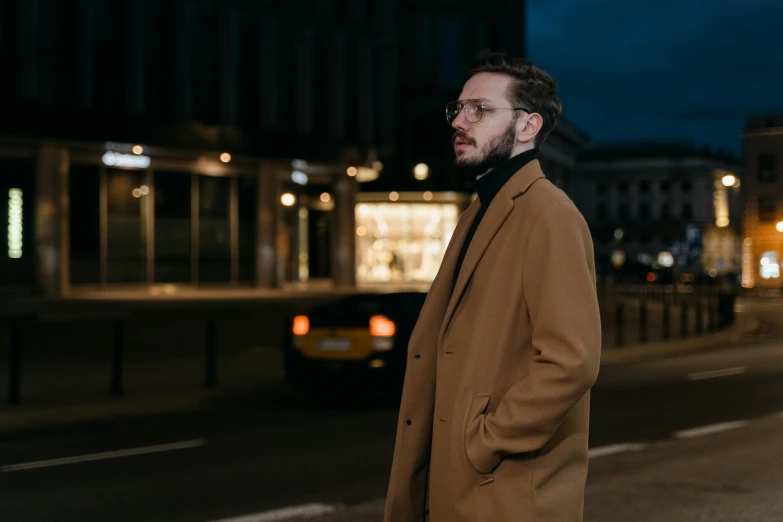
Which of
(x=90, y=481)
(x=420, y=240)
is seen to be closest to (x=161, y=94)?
(x=420, y=240)

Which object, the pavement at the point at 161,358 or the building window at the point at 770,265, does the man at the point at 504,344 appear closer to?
the pavement at the point at 161,358

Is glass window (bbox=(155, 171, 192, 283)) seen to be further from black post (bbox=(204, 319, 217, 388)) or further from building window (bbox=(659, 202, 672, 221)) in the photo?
building window (bbox=(659, 202, 672, 221))

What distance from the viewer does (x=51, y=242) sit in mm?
32719

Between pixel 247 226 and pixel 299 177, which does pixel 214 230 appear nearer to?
pixel 247 226

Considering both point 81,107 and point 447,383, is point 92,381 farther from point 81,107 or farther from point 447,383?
point 81,107

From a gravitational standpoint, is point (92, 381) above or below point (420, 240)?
below

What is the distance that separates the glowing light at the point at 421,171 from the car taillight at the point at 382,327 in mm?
40063

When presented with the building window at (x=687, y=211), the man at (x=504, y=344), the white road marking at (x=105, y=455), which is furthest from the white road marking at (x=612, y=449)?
the building window at (x=687, y=211)

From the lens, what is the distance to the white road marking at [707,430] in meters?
9.84

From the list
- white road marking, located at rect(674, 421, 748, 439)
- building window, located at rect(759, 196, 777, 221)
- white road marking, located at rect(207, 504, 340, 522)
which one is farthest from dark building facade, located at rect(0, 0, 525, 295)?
building window, located at rect(759, 196, 777, 221)

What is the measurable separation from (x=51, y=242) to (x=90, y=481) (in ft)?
86.2

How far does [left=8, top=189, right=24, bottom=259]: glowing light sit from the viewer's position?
1266 inches

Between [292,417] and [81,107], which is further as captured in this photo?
[81,107]

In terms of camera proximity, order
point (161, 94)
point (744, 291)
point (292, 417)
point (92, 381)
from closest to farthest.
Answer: point (292, 417) → point (92, 381) → point (161, 94) → point (744, 291)
